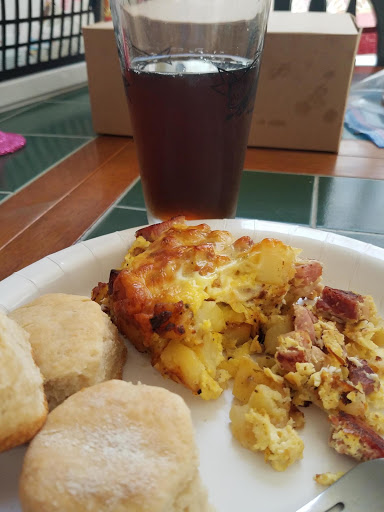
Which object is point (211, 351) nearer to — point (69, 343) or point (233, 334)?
point (233, 334)

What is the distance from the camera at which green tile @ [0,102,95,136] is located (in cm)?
175

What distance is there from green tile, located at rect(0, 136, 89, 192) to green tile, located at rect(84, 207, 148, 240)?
35 centimetres

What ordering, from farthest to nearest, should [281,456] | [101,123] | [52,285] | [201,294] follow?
[101,123]
[52,285]
[201,294]
[281,456]

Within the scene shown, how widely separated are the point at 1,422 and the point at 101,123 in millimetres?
1360

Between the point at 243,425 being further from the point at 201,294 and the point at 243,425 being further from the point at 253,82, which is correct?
the point at 253,82

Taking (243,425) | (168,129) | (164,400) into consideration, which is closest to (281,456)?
(243,425)

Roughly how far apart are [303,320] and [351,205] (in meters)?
0.59

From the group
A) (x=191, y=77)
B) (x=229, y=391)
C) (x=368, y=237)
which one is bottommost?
(x=229, y=391)

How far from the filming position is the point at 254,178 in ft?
4.52

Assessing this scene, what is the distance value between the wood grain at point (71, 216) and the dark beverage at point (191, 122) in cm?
28

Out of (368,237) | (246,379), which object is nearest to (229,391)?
(246,379)

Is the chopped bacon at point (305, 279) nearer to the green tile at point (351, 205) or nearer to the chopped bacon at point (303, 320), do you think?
the chopped bacon at point (303, 320)

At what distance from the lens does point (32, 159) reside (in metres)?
1.52

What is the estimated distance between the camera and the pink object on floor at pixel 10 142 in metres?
1.57
